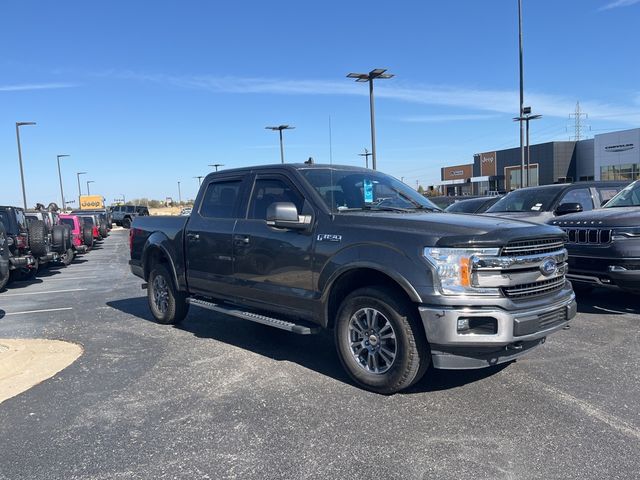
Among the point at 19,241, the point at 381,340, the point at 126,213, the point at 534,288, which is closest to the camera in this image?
the point at 534,288

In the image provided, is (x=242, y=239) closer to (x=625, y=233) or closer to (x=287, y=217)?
(x=287, y=217)

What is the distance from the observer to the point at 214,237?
20.4 feet

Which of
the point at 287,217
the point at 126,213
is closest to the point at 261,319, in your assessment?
the point at 287,217

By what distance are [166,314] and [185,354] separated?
155 centimetres

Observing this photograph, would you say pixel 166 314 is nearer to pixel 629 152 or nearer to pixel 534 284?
pixel 534 284

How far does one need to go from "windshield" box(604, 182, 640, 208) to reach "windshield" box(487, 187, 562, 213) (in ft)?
4.05

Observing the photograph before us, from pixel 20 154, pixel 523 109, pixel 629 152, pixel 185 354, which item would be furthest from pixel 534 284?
pixel 629 152

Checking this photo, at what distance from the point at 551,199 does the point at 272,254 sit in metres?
6.33

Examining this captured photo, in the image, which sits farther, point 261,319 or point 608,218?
point 608,218

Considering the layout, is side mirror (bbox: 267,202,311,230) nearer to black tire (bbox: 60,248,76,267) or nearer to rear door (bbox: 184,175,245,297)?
rear door (bbox: 184,175,245,297)

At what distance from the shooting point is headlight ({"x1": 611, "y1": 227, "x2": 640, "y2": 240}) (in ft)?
21.9

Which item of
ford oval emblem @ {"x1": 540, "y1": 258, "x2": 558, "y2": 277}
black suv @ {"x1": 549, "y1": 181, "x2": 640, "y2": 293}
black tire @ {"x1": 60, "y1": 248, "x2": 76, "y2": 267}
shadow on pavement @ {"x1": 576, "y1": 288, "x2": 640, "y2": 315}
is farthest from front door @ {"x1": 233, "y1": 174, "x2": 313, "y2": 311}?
black tire @ {"x1": 60, "y1": 248, "x2": 76, "y2": 267}

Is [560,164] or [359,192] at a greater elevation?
[560,164]

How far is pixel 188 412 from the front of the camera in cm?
429
